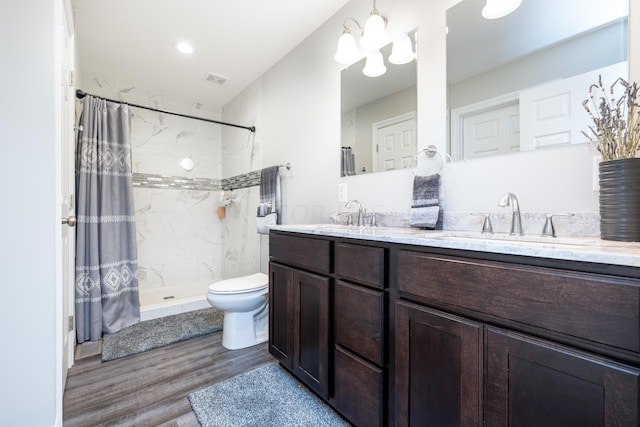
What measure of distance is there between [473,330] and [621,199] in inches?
23.7

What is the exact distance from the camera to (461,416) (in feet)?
2.72

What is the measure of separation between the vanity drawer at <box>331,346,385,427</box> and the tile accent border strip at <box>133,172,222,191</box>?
9.66 ft

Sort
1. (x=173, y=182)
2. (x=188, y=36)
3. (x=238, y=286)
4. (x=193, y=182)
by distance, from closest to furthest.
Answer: (x=238, y=286) < (x=188, y=36) < (x=173, y=182) < (x=193, y=182)

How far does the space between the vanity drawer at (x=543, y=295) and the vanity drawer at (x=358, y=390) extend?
42cm

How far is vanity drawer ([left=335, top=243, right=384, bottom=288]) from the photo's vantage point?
42.9 inches

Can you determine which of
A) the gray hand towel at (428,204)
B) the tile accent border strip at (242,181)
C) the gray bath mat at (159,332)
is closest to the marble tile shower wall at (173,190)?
the tile accent border strip at (242,181)

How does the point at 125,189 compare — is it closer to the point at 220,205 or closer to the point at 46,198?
the point at 220,205

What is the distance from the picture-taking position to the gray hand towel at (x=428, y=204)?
1386 millimetres

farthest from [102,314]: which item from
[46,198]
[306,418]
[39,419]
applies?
[306,418]

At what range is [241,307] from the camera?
204 centimetres

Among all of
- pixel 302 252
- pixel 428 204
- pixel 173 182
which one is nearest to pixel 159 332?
pixel 302 252

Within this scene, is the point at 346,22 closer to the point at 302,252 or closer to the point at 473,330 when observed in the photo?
the point at 302,252

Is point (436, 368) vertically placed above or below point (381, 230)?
below

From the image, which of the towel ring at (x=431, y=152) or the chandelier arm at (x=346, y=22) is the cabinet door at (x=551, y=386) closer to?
the towel ring at (x=431, y=152)
